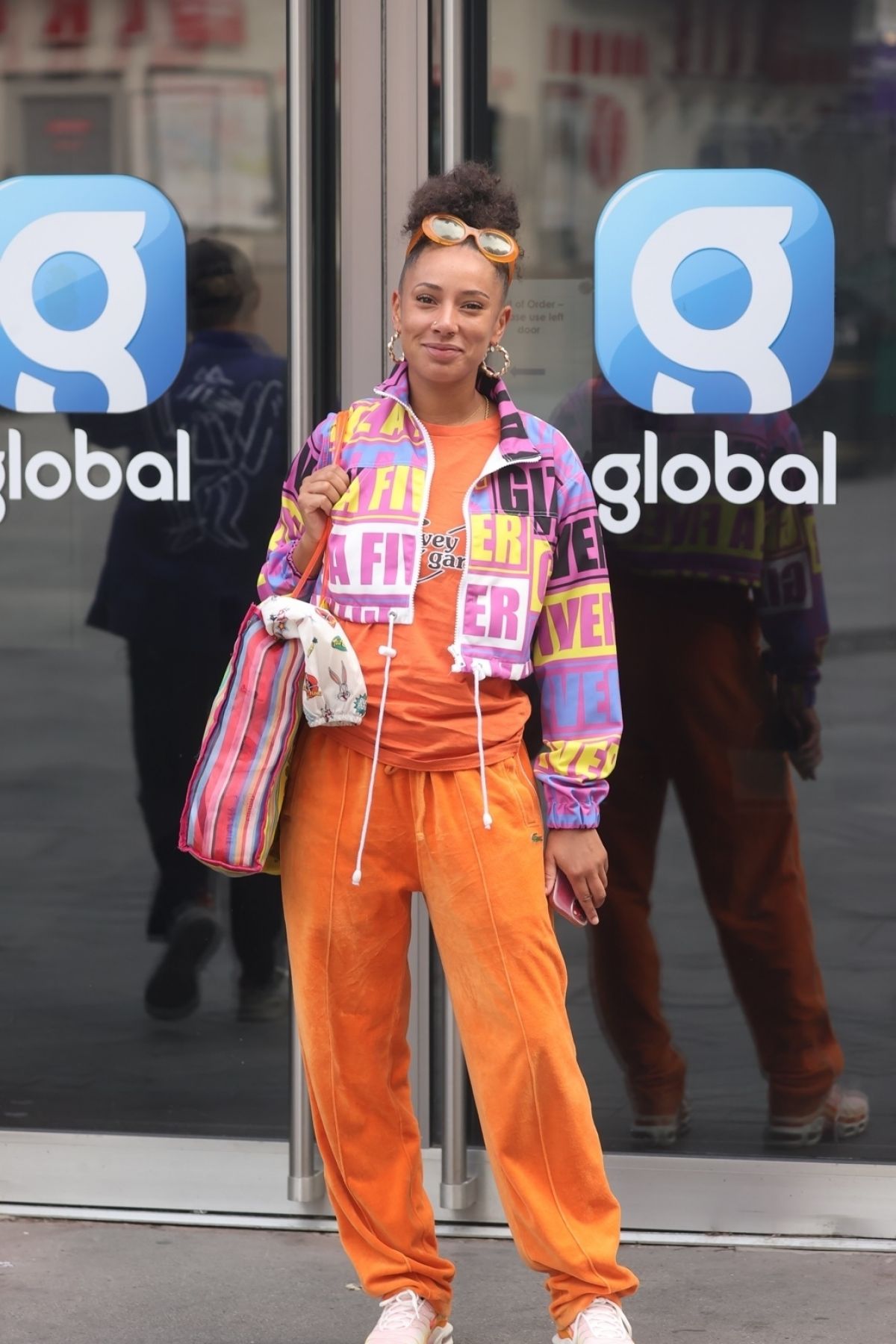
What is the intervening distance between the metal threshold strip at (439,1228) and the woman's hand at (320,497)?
5.48 ft

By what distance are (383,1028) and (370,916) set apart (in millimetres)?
214

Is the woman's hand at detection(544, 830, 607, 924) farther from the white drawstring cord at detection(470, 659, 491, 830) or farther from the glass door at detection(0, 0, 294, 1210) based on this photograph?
the glass door at detection(0, 0, 294, 1210)

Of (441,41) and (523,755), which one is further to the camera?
(441,41)

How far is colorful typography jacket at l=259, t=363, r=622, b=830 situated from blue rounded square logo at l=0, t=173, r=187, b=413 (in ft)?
2.97

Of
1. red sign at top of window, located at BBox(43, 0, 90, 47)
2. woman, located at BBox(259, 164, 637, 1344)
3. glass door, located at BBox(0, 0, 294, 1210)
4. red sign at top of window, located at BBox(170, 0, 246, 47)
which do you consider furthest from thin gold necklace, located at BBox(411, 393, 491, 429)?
red sign at top of window, located at BBox(43, 0, 90, 47)

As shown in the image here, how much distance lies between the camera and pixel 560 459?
312cm

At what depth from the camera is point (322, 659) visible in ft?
9.68

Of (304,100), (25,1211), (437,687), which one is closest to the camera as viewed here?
(437,687)

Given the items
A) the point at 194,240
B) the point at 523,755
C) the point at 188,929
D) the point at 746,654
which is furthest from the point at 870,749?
the point at 194,240

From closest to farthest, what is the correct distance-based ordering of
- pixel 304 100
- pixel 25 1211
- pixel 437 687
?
pixel 437 687
pixel 304 100
pixel 25 1211

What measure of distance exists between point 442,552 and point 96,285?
1304 millimetres

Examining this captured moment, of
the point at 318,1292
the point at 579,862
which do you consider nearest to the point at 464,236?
the point at 579,862

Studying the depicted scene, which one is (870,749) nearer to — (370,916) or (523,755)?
(523,755)

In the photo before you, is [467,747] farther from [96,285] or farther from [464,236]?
[96,285]
